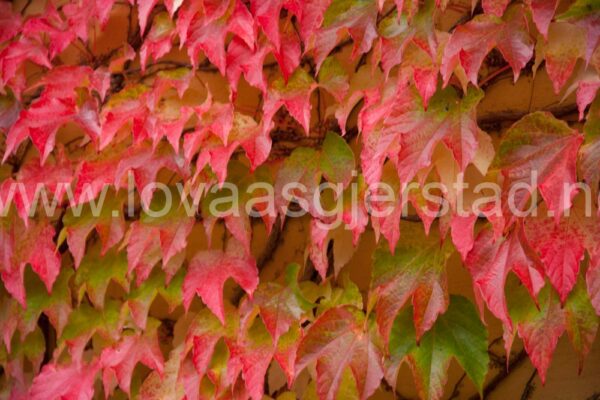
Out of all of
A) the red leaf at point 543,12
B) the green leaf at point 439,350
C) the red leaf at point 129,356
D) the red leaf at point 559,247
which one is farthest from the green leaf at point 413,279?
the red leaf at point 129,356

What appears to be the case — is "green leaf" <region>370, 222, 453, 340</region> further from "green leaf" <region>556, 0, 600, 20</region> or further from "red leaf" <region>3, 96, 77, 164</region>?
"red leaf" <region>3, 96, 77, 164</region>

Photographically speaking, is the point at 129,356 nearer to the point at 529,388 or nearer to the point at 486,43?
the point at 529,388

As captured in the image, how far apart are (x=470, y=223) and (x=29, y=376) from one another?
122 cm

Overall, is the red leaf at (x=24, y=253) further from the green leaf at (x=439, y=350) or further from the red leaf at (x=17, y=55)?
the green leaf at (x=439, y=350)

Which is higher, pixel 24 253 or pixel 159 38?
pixel 159 38

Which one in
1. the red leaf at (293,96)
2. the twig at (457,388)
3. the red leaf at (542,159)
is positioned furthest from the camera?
the twig at (457,388)

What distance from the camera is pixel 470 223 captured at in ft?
4.28

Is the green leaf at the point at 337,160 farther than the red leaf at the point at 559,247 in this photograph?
Yes

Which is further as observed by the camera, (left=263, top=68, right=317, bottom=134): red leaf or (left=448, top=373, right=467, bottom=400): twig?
(left=448, top=373, right=467, bottom=400): twig

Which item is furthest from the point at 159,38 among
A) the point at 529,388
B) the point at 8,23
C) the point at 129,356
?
the point at 529,388

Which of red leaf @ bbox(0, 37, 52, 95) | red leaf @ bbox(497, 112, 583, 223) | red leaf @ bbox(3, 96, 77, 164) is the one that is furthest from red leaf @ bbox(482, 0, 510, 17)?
red leaf @ bbox(0, 37, 52, 95)

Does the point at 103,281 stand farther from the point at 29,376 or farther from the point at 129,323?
the point at 29,376

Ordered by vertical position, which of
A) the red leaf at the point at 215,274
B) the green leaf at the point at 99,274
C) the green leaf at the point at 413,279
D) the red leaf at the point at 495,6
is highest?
the red leaf at the point at 495,6

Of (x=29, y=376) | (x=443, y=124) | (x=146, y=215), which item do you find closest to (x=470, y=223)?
(x=443, y=124)
